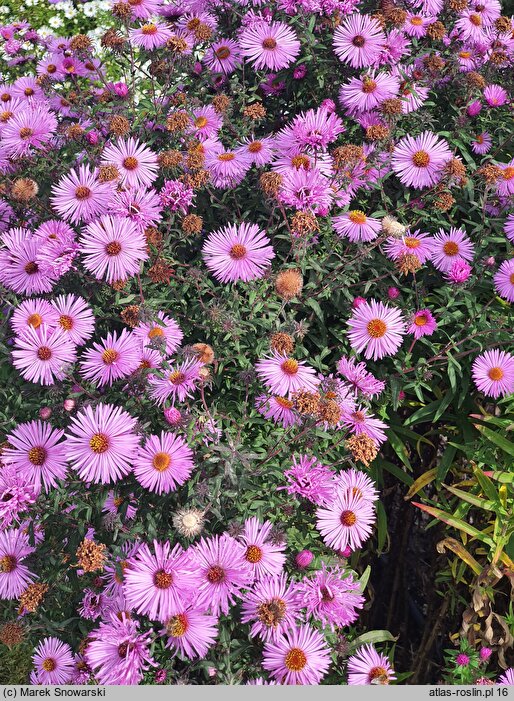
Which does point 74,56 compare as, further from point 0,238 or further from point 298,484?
point 298,484

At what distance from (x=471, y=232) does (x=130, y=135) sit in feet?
4.07

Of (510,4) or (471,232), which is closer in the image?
(471,232)

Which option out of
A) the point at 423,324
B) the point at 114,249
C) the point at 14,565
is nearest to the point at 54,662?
the point at 14,565

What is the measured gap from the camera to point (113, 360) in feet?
6.21

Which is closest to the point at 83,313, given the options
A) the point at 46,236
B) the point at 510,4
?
the point at 46,236

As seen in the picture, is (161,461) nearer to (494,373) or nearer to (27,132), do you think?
(494,373)

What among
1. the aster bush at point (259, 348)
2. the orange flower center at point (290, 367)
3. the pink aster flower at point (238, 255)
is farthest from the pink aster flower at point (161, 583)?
the pink aster flower at point (238, 255)

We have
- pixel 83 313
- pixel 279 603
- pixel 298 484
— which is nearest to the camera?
pixel 279 603

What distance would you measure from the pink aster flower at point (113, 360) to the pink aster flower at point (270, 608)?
632 mm

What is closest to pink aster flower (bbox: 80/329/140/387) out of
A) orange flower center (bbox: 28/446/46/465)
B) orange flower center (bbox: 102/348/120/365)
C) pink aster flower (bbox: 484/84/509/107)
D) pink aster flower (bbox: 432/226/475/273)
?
orange flower center (bbox: 102/348/120/365)

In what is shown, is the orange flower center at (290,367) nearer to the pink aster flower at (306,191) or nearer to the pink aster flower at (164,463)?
the pink aster flower at (164,463)

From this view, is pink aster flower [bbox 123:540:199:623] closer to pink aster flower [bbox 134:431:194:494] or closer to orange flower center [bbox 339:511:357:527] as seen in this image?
pink aster flower [bbox 134:431:194:494]

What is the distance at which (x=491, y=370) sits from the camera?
226 centimetres

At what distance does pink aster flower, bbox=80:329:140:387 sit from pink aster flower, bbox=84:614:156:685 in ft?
1.95
